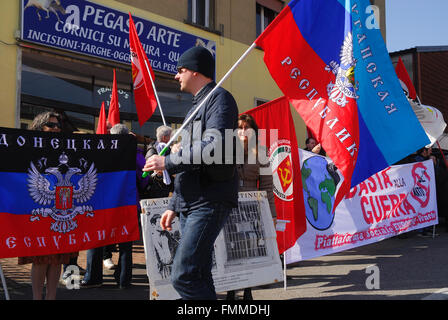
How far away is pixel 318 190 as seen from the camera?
5.92 meters

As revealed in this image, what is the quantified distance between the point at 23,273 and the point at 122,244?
1685mm

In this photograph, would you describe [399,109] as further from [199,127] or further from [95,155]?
[95,155]

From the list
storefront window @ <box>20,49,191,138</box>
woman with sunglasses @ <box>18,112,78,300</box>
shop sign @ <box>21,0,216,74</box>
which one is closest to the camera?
woman with sunglasses @ <box>18,112,78,300</box>

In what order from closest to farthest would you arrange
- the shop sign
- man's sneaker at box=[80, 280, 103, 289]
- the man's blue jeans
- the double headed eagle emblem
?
the man's blue jeans → the double headed eagle emblem → man's sneaker at box=[80, 280, 103, 289] → the shop sign

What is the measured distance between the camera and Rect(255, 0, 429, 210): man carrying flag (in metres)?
4.15

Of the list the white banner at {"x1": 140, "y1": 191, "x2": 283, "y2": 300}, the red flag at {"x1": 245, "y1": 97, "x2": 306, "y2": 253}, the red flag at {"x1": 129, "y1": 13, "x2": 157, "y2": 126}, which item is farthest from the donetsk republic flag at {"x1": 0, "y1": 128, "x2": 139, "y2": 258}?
the red flag at {"x1": 245, "y1": 97, "x2": 306, "y2": 253}

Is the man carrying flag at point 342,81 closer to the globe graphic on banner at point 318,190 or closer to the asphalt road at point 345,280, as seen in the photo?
the asphalt road at point 345,280

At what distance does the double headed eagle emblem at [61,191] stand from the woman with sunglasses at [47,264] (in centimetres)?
33

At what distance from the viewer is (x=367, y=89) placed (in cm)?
421

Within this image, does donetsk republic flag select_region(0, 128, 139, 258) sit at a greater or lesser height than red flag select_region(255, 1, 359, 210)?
lesser

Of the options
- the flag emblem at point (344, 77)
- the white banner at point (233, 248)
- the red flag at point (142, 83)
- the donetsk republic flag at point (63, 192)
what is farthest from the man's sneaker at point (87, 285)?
the flag emblem at point (344, 77)

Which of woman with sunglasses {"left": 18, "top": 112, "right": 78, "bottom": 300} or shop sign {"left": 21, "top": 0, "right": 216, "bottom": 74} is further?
shop sign {"left": 21, "top": 0, "right": 216, "bottom": 74}

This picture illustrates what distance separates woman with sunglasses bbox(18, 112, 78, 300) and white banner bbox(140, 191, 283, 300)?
0.92 meters

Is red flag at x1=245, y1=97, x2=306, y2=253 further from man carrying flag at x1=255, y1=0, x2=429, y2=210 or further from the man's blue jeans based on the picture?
the man's blue jeans
